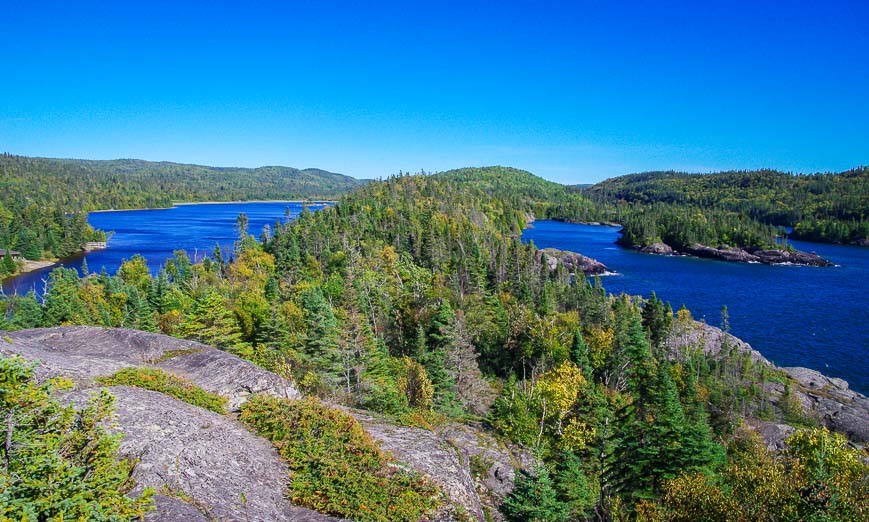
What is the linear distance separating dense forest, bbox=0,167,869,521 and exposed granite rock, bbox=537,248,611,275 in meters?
16.7

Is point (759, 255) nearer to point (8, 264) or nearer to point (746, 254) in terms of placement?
point (746, 254)

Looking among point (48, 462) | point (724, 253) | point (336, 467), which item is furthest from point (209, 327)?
point (724, 253)

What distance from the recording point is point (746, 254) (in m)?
152

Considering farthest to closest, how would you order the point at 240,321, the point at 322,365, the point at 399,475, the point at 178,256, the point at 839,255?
the point at 839,255 < the point at 178,256 < the point at 240,321 < the point at 322,365 < the point at 399,475

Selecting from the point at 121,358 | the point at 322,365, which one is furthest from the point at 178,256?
the point at 121,358

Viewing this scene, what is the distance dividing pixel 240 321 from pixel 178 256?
2293 inches

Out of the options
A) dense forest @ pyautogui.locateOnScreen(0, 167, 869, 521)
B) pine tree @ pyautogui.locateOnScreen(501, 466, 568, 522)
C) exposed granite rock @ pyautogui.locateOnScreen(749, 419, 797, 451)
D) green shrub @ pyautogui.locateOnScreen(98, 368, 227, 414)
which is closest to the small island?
dense forest @ pyautogui.locateOnScreen(0, 167, 869, 521)

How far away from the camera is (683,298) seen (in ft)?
327

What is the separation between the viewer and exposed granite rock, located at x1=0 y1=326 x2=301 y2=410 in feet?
60.7

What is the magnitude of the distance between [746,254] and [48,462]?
178 m

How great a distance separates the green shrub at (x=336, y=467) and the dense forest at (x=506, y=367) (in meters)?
0.09

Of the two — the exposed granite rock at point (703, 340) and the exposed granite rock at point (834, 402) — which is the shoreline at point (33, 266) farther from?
the exposed granite rock at point (834, 402)

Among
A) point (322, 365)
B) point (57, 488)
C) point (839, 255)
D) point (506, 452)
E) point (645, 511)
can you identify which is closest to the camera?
point (57, 488)

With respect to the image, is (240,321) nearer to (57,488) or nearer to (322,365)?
(322,365)
